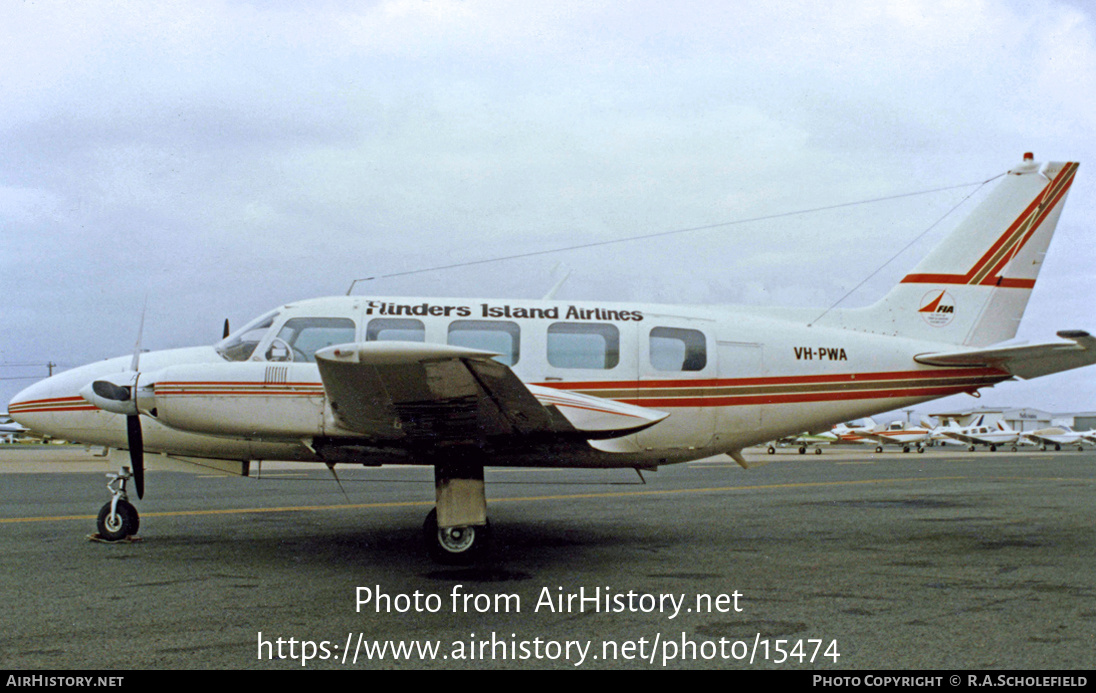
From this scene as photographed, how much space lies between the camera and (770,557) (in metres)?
9.42

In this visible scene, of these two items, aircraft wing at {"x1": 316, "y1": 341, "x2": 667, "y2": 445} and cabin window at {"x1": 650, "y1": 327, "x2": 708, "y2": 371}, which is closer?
aircraft wing at {"x1": 316, "y1": 341, "x2": 667, "y2": 445}

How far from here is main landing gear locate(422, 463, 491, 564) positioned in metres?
8.55

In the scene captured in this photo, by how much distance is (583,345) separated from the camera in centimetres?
970

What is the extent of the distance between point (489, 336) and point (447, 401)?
1.90 meters

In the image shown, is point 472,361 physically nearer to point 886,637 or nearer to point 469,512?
point 469,512

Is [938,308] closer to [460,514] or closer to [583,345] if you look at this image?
[583,345]

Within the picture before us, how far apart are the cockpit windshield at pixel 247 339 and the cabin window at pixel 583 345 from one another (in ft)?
10.9

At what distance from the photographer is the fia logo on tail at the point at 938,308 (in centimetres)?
1100

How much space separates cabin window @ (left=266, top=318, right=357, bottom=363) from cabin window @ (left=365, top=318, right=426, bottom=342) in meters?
0.22

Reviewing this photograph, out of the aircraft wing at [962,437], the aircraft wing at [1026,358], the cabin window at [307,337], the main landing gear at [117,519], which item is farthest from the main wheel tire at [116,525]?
the aircraft wing at [962,437]

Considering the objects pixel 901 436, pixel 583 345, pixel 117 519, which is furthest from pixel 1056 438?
pixel 117 519

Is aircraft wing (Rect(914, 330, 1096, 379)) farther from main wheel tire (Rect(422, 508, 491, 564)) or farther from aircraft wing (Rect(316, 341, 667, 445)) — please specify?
main wheel tire (Rect(422, 508, 491, 564))

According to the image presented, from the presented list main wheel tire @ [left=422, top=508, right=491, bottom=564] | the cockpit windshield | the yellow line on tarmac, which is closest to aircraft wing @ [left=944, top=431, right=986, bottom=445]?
the yellow line on tarmac

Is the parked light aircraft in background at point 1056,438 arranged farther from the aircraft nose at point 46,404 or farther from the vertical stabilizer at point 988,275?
the aircraft nose at point 46,404
